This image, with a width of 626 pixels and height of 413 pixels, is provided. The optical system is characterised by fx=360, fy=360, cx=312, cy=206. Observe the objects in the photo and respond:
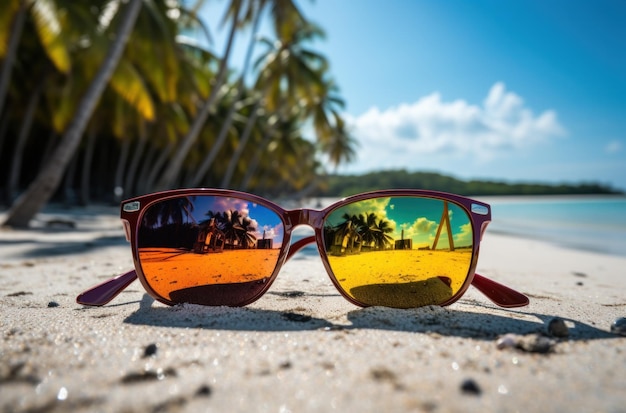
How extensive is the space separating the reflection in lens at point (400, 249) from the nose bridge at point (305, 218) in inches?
1.8

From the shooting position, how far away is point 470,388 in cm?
73

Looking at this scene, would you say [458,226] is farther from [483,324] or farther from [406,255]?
[483,324]

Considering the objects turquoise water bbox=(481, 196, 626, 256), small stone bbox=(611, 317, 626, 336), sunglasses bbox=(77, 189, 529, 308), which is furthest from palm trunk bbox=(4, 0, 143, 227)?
turquoise water bbox=(481, 196, 626, 256)

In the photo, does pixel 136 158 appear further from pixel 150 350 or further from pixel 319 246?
pixel 150 350

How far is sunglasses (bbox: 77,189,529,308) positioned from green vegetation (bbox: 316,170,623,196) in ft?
191

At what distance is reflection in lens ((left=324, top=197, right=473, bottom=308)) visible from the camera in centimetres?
140

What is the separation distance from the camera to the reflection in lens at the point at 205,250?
1.38 m

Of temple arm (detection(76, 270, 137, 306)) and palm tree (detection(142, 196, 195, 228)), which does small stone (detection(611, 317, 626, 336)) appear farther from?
temple arm (detection(76, 270, 137, 306))

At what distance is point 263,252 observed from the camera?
56.5 inches

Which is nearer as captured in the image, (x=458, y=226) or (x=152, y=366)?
(x=152, y=366)

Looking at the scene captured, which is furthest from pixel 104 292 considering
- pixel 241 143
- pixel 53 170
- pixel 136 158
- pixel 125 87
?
pixel 136 158

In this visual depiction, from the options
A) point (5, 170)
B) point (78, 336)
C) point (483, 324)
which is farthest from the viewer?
point (5, 170)

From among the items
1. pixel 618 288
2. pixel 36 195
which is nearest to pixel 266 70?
pixel 36 195

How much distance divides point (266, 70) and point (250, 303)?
1635cm
